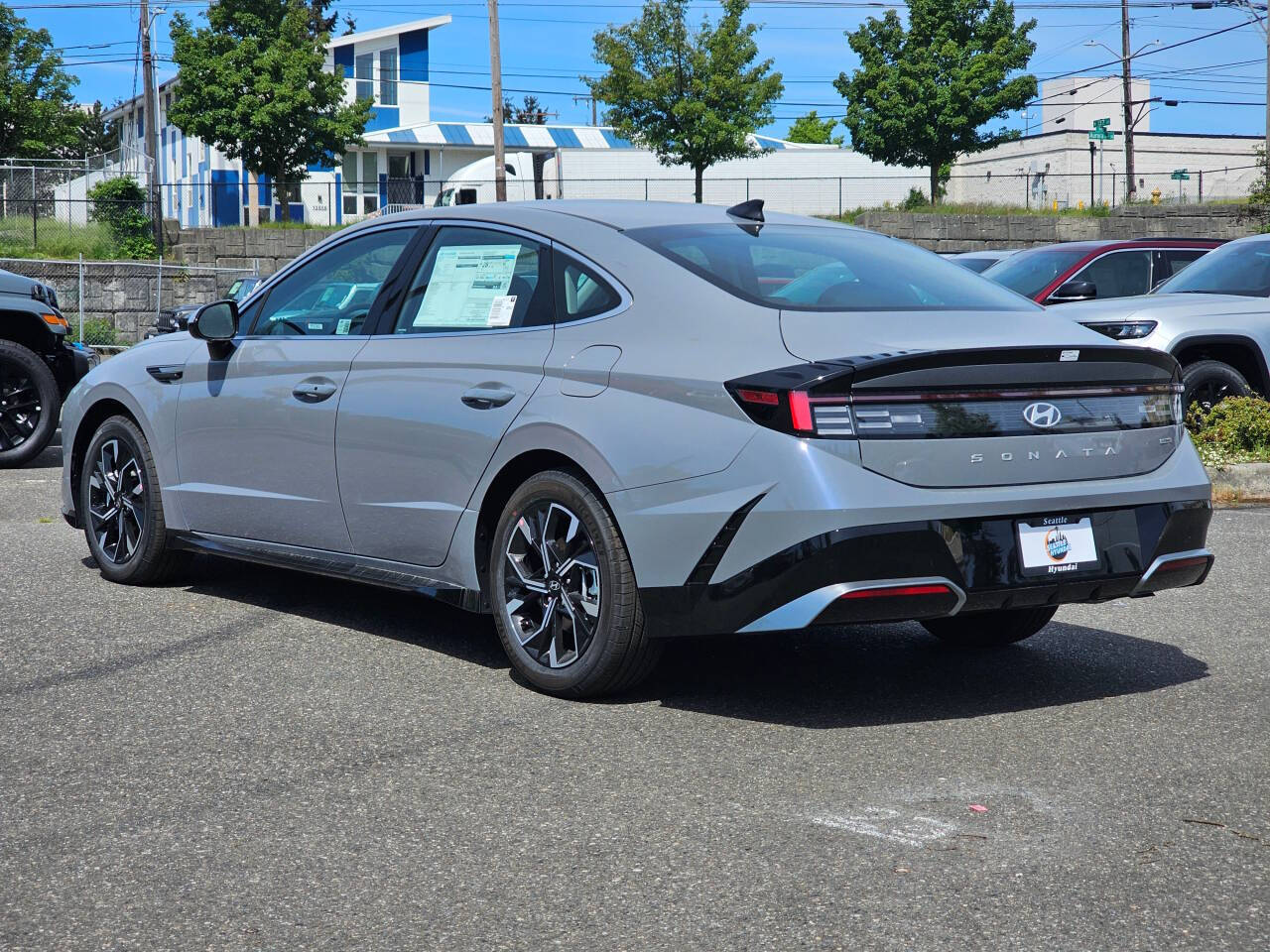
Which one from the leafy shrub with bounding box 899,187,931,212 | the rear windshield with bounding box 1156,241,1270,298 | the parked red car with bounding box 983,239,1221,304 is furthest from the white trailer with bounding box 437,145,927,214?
the rear windshield with bounding box 1156,241,1270,298

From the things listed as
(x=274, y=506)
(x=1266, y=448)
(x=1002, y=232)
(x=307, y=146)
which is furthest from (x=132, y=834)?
(x=307, y=146)

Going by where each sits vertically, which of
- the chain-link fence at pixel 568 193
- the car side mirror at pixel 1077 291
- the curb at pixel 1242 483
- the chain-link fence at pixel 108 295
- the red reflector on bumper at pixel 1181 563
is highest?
the chain-link fence at pixel 568 193

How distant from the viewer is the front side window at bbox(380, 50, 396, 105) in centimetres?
5922

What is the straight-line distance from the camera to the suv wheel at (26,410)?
1138cm

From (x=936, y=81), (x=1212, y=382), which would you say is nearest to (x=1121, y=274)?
(x=1212, y=382)

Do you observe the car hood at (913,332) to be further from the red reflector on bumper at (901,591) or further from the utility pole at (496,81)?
the utility pole at (496,81)

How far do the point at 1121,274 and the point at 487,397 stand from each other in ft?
31.3

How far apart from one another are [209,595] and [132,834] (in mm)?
3101

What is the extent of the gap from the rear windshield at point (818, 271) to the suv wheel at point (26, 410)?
772cm

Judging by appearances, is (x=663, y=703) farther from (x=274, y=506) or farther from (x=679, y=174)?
(x=679, y=174)

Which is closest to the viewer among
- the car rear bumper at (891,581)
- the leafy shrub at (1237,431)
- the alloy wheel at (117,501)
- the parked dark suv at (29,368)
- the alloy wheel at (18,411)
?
the car rear bumper at (891,581)

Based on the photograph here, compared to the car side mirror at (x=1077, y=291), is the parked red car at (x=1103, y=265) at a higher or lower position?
higher

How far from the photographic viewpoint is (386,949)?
9.66ft

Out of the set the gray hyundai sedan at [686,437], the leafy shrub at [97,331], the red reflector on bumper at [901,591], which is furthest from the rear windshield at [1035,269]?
the leafy shrub at [97,331]
